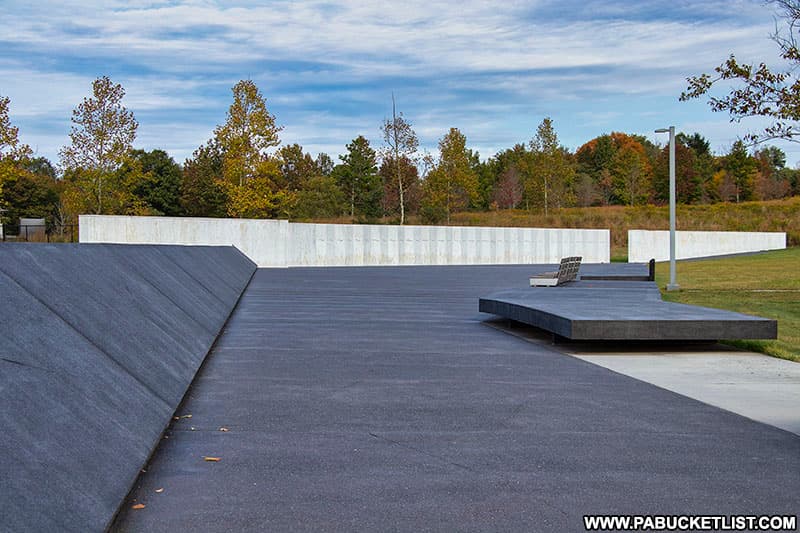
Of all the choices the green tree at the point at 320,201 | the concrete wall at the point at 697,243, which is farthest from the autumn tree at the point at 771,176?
the green tree at the point at 320,201

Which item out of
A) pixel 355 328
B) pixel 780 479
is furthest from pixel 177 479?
pixel 355 328

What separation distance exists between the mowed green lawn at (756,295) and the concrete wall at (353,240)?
1249 centimetres

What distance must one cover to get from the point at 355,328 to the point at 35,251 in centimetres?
551

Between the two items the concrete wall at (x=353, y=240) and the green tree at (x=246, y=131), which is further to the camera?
the green tree at (x=246, y=131)

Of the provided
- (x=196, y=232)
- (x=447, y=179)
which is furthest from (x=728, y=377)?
(x=447, y=179)

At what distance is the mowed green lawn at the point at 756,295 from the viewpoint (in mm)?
9547

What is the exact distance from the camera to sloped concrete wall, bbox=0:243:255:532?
295 centimetres

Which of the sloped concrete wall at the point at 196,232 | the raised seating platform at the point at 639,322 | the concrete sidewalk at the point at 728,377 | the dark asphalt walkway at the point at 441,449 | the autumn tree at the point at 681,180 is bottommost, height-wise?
the concrete sidewalk at the point at 728,377

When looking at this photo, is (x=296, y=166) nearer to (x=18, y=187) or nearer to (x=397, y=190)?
(x=397, y=190)

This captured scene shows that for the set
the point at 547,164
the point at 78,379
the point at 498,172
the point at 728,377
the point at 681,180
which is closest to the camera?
the point at 78,379

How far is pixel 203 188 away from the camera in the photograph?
59938 mm

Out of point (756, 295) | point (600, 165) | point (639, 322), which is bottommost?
point (756, 295)

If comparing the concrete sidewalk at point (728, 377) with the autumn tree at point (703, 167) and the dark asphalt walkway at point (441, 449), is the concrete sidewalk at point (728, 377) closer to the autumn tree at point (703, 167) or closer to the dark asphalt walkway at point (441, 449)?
the dark asphalt walkway at point (441, 449)

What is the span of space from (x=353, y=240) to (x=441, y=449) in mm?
30561
